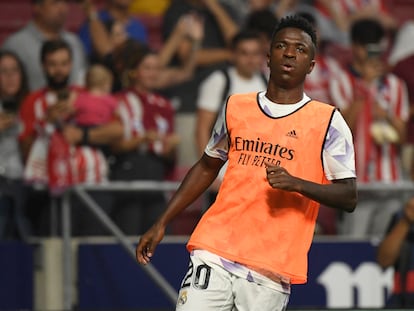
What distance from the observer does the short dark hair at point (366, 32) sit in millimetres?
10133

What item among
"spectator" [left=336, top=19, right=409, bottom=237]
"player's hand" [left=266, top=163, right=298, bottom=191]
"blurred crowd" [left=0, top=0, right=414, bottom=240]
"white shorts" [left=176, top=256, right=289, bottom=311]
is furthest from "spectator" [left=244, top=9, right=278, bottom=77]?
Result: "player's hand" [left=266, top=163, right=298, bottom=191]

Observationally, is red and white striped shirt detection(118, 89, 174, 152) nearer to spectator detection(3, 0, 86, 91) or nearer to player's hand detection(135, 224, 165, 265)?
spectator detection(3, 0, 86, 91)

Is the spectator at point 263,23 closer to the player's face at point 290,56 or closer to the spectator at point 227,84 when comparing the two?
the spectator at point 227,84

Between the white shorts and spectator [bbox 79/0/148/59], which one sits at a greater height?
spectator [bbox 79/0/148/59]

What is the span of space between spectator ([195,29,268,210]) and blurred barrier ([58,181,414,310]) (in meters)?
Result: 0.56

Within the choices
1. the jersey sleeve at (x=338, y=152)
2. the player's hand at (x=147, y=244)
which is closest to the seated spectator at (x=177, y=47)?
the player's hand at (x=147, y=244)

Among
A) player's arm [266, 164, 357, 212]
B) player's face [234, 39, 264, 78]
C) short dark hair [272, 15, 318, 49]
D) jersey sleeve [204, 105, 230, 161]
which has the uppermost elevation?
short dark hair [272, 15, 318, 49]

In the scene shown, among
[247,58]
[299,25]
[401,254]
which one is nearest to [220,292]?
[299,25]

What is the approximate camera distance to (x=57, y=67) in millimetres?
9234

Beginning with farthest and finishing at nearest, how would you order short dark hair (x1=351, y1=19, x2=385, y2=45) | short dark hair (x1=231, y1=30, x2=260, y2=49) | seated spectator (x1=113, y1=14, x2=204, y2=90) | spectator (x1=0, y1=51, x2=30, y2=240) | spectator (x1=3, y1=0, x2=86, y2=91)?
seated spectator (x1=113, y1=14, x2=204, y2=90) → short dark hair (x1=351, y1=19, x2=385, y2=45) → spectator (x1=3, y1=0, x2=86, y2=91) → short dark hair (x1=231, y1=30, x2=260, y2=49) → spectator (x1=0, y1=51, x2=30, y2=240)

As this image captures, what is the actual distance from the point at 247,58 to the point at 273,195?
3.82 meters

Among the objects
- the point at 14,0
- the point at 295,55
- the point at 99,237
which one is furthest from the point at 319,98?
the point at 295,55

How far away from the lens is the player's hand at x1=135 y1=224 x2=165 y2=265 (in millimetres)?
5668

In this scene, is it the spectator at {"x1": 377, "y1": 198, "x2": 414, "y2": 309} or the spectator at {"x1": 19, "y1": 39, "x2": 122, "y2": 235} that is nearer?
the spectator at {"x1": 377, "y1": 198, "x2": 414, "y2": 309}
